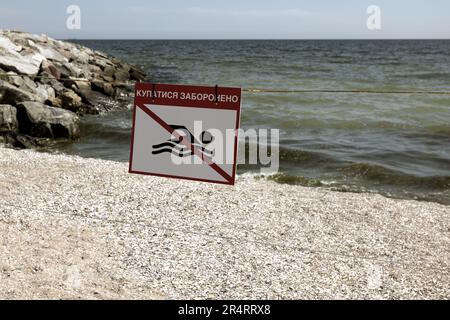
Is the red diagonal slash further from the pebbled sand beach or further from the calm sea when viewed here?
the calm sea

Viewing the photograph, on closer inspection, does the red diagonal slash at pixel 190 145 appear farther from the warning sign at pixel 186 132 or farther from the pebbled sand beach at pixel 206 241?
the pebbled sand beach at pixel 206 241

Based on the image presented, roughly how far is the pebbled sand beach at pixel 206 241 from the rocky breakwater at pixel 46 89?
2.17 metres

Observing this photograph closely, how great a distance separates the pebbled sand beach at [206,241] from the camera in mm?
5469

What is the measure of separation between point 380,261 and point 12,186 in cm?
586

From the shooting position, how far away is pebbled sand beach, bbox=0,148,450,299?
5.47 metres

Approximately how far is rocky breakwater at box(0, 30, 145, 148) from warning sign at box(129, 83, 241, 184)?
465cm

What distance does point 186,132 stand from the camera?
14.5ft

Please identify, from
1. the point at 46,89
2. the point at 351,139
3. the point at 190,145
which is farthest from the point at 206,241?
the point at 46,89

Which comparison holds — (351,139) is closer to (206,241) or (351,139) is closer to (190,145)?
(206,241)

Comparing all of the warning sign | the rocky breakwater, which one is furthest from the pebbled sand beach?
the rocky breakwater

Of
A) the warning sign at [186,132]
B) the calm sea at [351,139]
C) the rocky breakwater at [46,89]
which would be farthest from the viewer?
the rocky breakwater at [46,89]

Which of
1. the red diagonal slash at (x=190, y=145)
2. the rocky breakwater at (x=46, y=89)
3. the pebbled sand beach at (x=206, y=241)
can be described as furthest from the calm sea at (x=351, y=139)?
the red diagonal slash at (x=190, y=145)

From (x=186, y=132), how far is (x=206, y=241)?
103 inches

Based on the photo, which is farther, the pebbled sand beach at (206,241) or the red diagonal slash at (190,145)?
the pebbled sand beach at (206,241)
